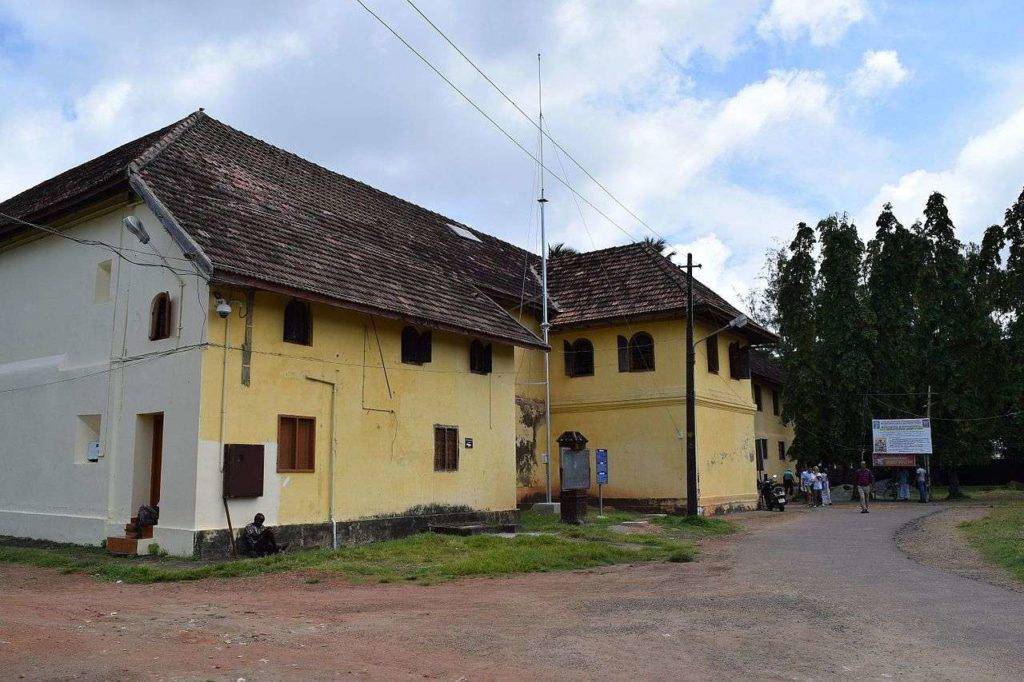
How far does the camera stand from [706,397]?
2552 cm

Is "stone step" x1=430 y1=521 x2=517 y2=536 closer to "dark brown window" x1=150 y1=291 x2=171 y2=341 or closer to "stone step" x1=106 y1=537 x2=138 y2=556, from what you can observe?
"stone step" x1=106 y1=537 x2=138 y2=556

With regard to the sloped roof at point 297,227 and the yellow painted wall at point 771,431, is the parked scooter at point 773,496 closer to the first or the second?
the yellow painted wall at point 771,431

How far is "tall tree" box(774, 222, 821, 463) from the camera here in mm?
34875

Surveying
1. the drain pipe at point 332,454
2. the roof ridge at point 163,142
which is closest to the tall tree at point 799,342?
the drain pipe at point 332,454

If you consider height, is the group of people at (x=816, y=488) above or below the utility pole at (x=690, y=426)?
below

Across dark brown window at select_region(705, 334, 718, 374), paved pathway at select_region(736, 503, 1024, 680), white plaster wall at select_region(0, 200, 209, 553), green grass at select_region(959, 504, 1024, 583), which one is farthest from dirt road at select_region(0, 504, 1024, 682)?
dark brown window at select_region(705, 334, 718, 374)

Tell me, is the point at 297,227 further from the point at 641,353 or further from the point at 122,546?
the point at 641,353

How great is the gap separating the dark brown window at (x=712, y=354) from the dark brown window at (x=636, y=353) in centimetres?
211

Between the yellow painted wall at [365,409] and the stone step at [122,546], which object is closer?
the stone step at [122,546]

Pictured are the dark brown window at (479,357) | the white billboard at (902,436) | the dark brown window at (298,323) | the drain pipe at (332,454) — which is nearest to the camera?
the dark brown window at (298,323)

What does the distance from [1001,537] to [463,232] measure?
17970mm

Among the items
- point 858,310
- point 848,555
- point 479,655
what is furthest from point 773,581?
point 858,310

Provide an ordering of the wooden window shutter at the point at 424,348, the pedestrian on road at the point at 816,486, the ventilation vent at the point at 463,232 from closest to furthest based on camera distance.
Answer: the wooden window shutter at the point at 424,348 → the ventilation vent at the point at 463,232 → the pedestrian on road at the point at 816,486

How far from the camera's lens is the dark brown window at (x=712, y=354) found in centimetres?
2631
